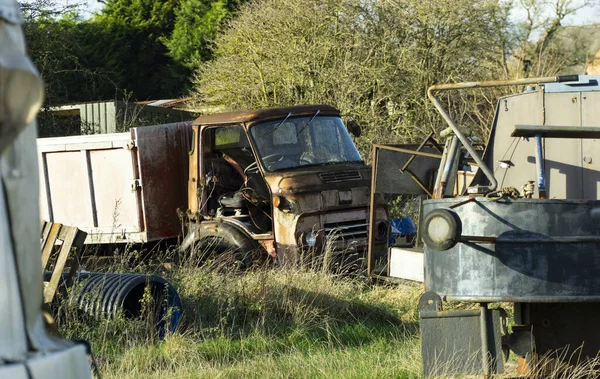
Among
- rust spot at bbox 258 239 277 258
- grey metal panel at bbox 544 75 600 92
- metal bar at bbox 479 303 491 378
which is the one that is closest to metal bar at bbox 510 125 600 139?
metal bar at bbox 479 303 491 378

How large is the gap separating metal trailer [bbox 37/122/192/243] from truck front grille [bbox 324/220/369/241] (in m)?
2.04

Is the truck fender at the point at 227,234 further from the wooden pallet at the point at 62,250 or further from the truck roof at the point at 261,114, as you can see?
the wooden pallet at the point at 62,250

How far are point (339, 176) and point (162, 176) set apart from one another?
2463 mm

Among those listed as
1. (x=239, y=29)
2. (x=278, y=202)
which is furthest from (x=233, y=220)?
(x=239, y=29)

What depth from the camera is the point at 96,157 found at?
1145 cm

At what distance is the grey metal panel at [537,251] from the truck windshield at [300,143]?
5.56m

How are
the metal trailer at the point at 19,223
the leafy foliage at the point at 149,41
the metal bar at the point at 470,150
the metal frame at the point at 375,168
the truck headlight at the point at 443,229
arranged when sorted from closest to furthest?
the metal trailer at the point at 19,223, the truck headlight at the point at 443,229, the metal bar at the point at 470,150, the metal frame at the point at 375,168, the leafy foliage at the point at 149,41

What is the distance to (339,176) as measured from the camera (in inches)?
402

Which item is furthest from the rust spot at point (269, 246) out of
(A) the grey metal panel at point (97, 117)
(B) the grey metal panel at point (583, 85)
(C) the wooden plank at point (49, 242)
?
(A) the grey metal panel at point (97, 117)

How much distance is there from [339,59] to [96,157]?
8.71 metres

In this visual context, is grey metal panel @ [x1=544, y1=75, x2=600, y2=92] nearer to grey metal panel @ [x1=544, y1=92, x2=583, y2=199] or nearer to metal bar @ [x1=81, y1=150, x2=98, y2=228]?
grey metal panel @ [x1=544, y1=92, x2=583, y2=199]

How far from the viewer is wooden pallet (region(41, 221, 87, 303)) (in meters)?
6.97

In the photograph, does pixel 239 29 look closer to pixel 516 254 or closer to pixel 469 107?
pixel 469 107

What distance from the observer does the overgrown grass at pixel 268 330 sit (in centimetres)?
623
